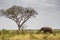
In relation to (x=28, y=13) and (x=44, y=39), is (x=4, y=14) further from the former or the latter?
(x=44, y=39)

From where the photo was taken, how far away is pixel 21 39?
21109 millimetres

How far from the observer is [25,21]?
54000mm

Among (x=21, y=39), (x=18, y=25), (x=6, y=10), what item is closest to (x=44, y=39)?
(x=21, y=39)

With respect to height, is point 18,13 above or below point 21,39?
above

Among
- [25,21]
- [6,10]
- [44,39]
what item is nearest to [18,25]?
[25,21]

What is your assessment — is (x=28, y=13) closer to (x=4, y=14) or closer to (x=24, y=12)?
(x=24, y=12)

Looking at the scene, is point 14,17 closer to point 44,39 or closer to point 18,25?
point 18,25

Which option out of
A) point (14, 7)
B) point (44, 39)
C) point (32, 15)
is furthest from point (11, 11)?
point (44, 39)

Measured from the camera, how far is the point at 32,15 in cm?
5531

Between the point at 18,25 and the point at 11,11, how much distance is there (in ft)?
13.5

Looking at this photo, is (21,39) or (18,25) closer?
(21,39)

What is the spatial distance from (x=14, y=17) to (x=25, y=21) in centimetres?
285

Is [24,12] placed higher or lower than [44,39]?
higher

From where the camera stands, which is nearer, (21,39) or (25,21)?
(21,39)
